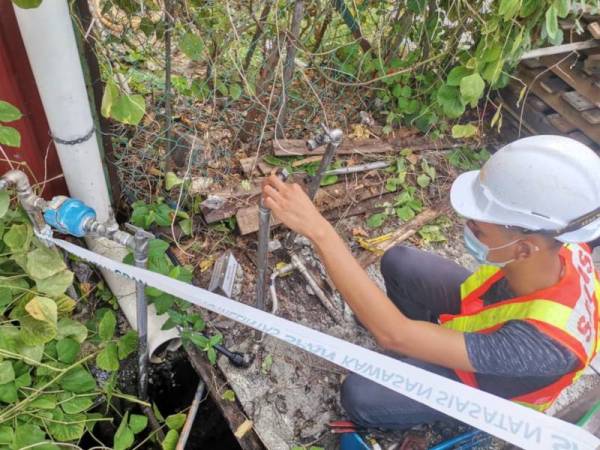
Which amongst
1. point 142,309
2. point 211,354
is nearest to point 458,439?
point 211,354

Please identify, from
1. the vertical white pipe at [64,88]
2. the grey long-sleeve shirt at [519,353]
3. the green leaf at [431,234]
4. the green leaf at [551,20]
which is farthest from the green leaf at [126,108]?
the green leaf at [431,234]

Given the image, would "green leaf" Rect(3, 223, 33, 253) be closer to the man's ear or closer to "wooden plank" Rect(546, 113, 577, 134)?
the man's ear

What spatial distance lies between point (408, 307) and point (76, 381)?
1.49m

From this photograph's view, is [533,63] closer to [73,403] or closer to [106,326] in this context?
[106,326]

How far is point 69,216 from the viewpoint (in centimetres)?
153

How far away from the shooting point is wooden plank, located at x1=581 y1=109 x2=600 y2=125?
10.4 feet

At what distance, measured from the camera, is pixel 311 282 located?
2451 millimetres

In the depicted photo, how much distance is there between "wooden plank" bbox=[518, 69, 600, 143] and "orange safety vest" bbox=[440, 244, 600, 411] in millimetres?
1863

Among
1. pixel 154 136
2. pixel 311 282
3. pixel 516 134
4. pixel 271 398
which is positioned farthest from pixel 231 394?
pixel 516 134

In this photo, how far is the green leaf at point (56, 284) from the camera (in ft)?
5.50

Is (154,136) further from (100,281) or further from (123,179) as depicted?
(100,281)

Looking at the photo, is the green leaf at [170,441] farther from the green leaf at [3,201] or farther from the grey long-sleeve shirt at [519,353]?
the grey long-sleeve shirt at [519,353]

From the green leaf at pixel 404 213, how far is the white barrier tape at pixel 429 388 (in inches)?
65.6

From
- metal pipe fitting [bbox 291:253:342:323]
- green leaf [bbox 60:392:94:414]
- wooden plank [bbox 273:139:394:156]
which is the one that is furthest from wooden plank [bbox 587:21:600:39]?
green leaf [bbox 60:392:94:414]
